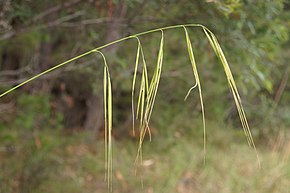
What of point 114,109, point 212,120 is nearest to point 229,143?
point 212,120

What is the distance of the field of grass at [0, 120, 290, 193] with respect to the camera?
426 cm

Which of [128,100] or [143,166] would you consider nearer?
[143,166]

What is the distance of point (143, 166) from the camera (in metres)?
5.41

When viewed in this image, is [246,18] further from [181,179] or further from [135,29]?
[181,179]

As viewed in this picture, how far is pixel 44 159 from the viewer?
4.32 metres

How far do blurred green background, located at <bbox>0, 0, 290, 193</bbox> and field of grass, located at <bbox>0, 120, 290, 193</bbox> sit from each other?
0.06ft

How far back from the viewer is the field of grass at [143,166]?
4262mm

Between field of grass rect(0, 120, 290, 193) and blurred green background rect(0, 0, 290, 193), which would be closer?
blurred green background rect(0, 0, 290, 193)

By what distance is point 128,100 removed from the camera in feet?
22.7

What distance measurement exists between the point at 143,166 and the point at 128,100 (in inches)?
67.8

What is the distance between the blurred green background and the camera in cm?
361

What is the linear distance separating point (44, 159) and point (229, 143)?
3.78 m

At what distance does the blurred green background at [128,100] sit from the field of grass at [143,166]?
0.02 meters

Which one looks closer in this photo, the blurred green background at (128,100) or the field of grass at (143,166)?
the blurred green background at (128,100)
